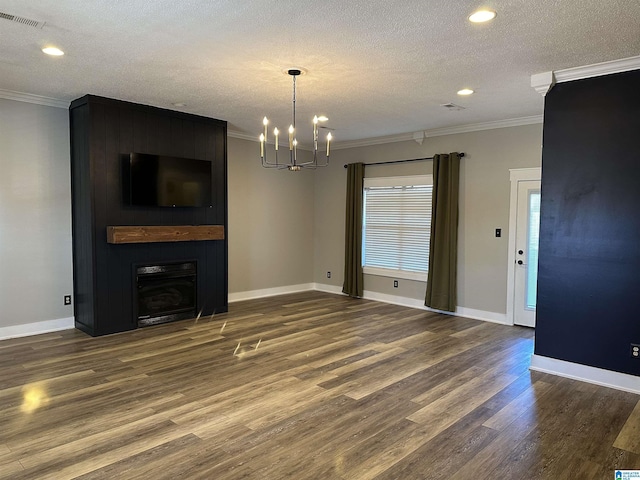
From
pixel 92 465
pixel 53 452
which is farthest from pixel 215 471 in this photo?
pixel 53 452

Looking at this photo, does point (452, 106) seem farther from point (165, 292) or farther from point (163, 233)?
point (165, 292)

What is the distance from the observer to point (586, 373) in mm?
3883

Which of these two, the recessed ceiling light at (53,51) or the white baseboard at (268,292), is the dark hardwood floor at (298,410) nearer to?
the white baseboard at (268,292)

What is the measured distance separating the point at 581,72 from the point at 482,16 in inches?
62.3

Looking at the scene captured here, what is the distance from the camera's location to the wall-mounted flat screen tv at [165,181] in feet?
17.1

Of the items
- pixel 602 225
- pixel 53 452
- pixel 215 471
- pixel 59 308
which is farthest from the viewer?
pixel 59 308

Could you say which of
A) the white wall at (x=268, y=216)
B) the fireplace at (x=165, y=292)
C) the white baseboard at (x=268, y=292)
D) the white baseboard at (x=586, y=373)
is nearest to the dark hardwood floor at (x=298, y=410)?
the white baseboard at (x=586, y=373)

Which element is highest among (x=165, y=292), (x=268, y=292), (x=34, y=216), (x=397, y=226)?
(x=34, y=216)

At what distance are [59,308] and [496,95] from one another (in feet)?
18.2

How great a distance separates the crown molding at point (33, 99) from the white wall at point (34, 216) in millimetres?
53

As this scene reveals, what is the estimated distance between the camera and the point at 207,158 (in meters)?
5.98

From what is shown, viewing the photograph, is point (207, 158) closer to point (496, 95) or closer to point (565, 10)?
point (496, 95)

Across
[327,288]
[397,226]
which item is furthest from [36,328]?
[397,226]

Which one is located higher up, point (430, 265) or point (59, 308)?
point (430, 265)
